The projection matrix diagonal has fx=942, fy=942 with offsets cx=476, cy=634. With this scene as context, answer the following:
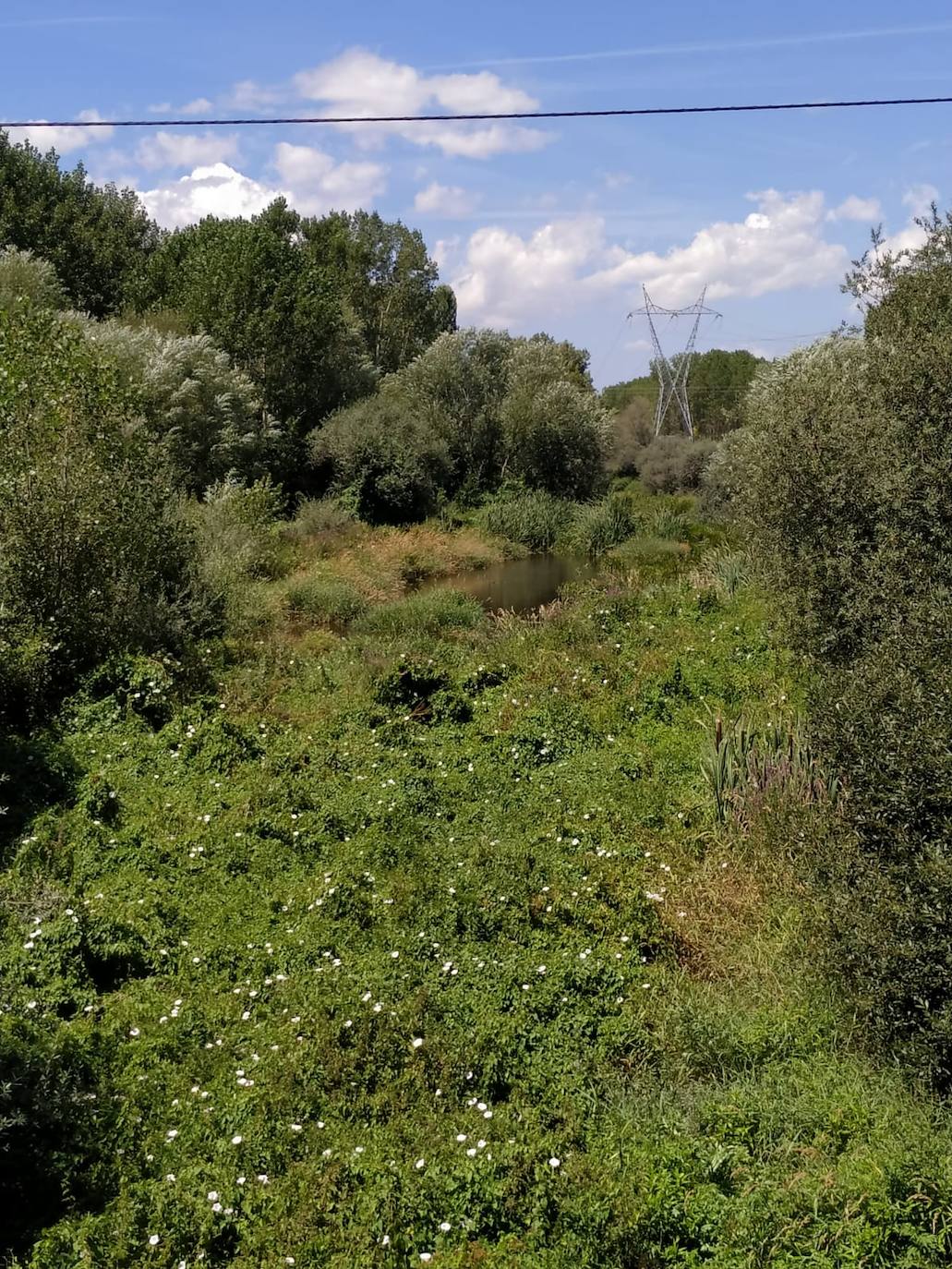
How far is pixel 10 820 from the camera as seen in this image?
8.62m

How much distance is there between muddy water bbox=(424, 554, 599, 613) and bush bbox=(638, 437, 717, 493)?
15305 mm

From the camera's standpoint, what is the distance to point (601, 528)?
31516 mm

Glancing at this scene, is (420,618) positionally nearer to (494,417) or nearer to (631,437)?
(494,417)

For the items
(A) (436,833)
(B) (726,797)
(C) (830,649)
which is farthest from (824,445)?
(A) (436,833)

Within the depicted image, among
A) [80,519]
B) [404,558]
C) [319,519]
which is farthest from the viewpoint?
[319,519]

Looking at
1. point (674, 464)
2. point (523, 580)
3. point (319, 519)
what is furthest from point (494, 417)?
point (523, 580)

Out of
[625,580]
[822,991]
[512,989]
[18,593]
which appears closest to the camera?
[822,991]

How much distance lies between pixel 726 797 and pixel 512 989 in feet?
9.86

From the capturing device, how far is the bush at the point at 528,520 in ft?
110

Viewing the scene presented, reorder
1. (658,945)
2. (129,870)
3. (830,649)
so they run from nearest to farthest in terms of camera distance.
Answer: (658,945), (129,870), (830,649)

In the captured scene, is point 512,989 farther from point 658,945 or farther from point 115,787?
point 115,787

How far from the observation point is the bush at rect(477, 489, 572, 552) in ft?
110

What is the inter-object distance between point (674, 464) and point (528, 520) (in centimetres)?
1521

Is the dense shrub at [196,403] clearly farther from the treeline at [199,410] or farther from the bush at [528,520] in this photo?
the bush at [528,520]
